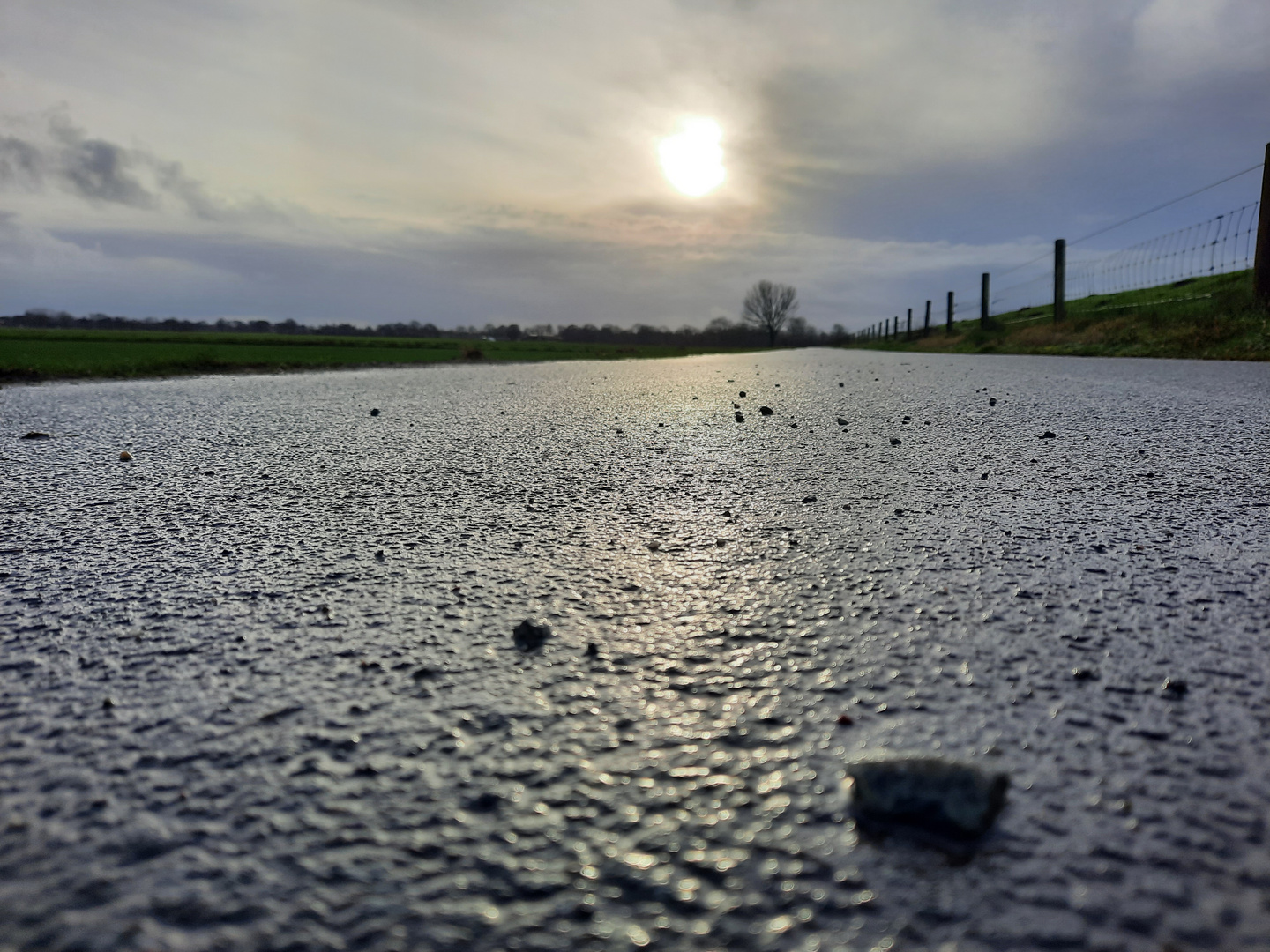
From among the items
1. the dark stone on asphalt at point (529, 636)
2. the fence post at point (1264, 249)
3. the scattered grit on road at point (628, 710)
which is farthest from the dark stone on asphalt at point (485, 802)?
the fence post at point (1264, 249)

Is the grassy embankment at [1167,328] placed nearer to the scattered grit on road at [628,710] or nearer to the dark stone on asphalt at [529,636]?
the scattered grit on road at [628,710]

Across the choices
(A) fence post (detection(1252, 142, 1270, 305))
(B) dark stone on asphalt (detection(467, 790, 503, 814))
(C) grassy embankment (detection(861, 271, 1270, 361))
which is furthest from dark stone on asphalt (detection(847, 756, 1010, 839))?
(A) fence post (detection(1252, 142, 1270, 305))

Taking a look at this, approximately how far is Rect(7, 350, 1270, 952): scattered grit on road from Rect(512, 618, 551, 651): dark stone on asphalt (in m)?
0.05

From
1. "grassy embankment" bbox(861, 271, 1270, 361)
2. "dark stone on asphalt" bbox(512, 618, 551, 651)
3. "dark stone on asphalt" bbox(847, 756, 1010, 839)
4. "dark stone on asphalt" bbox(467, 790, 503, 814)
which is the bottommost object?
"dark stone on asphalt" bbox(467, 790, 503, 814)

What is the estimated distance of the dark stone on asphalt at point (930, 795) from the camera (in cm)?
98

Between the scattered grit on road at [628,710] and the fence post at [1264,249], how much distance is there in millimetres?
13035

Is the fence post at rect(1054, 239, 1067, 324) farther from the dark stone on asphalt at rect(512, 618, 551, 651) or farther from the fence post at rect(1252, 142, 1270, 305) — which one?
the dark stone on asphalt at rect(512, 618, 551, 651)

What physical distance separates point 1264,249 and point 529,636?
16.4m

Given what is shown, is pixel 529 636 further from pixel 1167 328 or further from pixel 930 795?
pixel 1167 328

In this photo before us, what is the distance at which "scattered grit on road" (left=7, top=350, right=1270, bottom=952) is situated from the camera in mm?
851

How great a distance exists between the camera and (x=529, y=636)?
1545 mm

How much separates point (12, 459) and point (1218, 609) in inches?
201

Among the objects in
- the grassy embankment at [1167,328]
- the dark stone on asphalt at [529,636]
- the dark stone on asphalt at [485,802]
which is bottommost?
the dark stone on asphalt at [485,802]

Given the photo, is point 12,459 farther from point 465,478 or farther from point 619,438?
point 619,438
